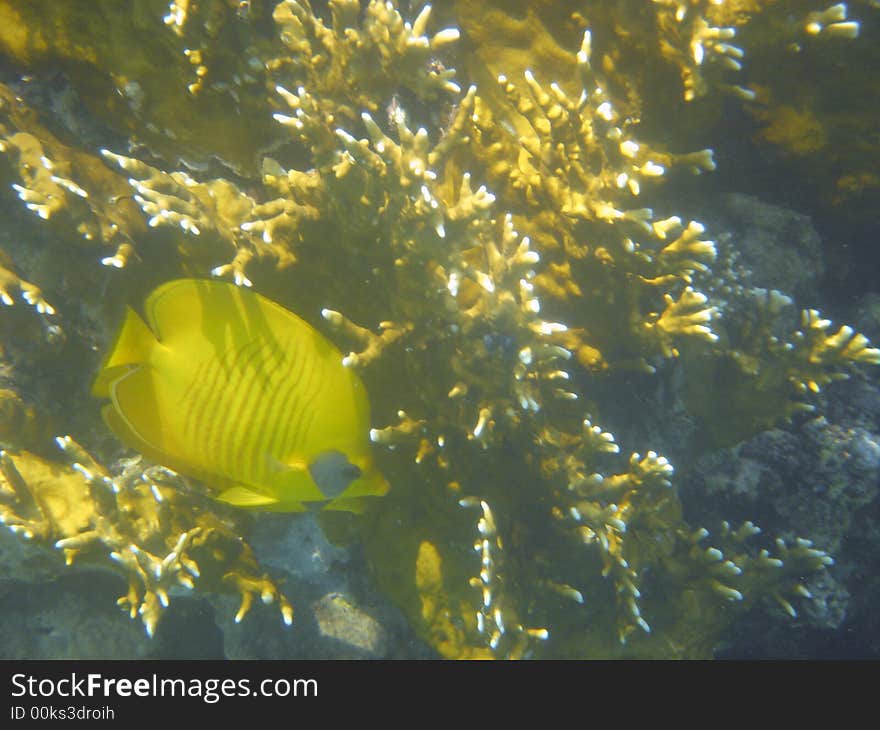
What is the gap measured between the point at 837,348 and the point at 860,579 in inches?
57.8

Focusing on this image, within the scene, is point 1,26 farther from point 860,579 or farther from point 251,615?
point 860,579

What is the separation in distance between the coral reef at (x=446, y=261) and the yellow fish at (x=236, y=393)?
24.6 inches

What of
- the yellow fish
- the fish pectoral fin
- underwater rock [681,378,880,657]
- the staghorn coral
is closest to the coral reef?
the staghorn coral

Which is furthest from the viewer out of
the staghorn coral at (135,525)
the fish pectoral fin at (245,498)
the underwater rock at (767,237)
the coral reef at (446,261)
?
the underwater rock at (767,237)

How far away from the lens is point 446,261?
8.04 ft

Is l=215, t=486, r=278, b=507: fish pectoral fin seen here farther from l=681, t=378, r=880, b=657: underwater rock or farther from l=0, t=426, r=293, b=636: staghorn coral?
l=681, t=378, r=880, b=657: underwater rock

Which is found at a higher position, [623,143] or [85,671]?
[623,143]

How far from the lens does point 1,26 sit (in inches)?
102

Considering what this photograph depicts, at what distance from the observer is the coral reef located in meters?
2.55

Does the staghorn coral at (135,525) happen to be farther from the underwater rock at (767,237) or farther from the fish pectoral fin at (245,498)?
the underwater rock at (767,237)

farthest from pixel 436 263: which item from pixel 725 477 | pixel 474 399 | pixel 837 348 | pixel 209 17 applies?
pixel 837 348

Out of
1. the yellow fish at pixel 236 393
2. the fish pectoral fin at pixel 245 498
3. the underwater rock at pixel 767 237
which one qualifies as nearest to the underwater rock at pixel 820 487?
the underwater rock at pixel 767 237

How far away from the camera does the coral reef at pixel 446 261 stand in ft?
8.38

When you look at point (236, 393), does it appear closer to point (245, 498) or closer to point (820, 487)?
point (245, 498)
